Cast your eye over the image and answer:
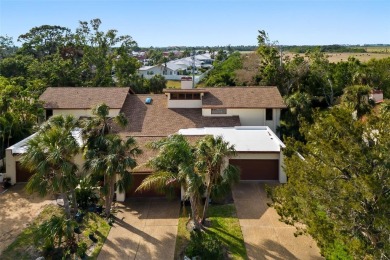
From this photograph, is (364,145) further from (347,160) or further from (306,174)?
(306,174)

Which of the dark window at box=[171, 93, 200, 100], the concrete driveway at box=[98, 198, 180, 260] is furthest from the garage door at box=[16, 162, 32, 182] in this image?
the dark window at box=[171, 93, 200, 100]

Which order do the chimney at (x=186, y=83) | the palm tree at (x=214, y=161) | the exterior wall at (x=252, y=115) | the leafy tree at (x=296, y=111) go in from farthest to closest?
the chimney at (x=186, y=83)
the leafy tree at (x=296, y=111)
the exterior wall at (x=252, y=115)
the palm tree at (x=214, y=161)

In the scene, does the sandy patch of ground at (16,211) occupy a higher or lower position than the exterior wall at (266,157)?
lower

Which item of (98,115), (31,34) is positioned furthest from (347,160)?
(31,34)

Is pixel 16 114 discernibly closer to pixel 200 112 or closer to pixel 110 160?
pixel 110 160

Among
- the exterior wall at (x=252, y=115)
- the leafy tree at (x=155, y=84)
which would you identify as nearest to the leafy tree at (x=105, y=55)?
the leafy tree at (x=155, y=84)

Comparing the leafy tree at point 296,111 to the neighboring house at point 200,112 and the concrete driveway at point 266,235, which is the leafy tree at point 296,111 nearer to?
the neighboring house at point 200,112

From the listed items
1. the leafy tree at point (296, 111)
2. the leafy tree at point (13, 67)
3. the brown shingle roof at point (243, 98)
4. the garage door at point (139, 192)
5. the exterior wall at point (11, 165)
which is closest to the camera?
the garage door at point (139, 192)
